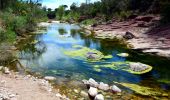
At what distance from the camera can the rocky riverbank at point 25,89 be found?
1701 centimetres

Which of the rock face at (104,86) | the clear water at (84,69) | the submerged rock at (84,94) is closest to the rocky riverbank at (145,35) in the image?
the clear water at (84,69)

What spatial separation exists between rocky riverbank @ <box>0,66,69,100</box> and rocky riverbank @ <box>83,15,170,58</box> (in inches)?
820

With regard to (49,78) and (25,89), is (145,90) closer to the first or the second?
(49,78)

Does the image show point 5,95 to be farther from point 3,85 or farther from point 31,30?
point 31,30

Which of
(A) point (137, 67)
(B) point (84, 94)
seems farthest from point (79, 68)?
(B) point (84, 94)

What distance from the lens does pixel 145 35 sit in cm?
5516

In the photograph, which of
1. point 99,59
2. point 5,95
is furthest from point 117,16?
point 5,95

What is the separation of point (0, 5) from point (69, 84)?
47.3 m

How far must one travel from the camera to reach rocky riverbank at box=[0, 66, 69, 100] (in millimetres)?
17011

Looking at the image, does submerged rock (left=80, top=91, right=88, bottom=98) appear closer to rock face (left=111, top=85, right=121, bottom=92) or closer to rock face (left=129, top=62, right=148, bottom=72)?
rock face (left=111, top=85, right=121, bottom=92)

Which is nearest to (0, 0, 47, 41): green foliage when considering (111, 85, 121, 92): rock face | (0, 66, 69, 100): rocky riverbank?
(0, 66, 69, 100): rocky riverbank

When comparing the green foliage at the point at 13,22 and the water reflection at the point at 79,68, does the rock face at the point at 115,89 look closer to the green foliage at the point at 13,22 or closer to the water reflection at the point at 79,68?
the water reflection at the point at 79,68

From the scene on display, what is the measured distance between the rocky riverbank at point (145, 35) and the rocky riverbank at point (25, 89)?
2082 centimetres

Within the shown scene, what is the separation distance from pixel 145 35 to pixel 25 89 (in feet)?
Result: 130
